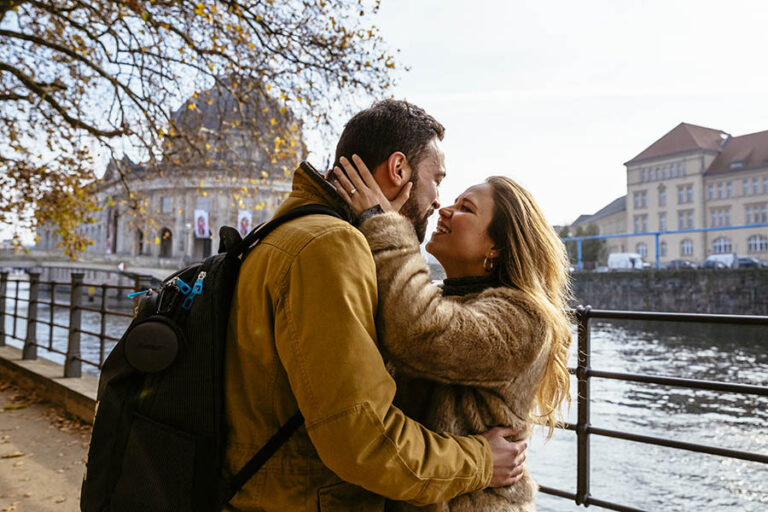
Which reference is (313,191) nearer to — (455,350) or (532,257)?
(455,350)

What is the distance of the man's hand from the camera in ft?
5.04

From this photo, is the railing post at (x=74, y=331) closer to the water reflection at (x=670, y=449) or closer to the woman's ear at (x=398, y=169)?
the water reflection at (x=670, y=449)

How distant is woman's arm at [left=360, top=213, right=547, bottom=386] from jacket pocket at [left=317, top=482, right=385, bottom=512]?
0.32m

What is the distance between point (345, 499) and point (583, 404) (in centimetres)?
204

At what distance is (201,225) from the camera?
205 ft

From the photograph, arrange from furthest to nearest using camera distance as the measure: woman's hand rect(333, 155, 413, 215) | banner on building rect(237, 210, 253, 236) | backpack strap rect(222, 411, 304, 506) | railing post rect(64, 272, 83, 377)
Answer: banner on building rect(237, 210, 253, 236), railing post rect(64, 272, 83, 377), woman's hand rect(333, 155, 413, 215), backpack strap rect(222, 411, 304, 506)

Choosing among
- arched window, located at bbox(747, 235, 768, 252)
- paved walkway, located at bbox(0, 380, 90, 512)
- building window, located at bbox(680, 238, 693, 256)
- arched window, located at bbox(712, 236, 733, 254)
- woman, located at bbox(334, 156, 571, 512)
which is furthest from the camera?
building window, located at bbox(680, 238, 693, 256)

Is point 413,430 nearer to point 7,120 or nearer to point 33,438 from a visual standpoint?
point 33,438

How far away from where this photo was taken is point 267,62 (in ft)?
29.6

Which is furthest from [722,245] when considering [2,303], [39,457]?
[39,457]

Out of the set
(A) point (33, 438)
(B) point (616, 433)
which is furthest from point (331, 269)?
(A) point (33, 438)

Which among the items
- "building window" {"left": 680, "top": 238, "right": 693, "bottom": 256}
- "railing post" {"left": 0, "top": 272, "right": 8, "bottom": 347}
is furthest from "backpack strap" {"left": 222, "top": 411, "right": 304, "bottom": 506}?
"building window" {"left": 680, "top": 238, "right": 693, "bottom": 256}

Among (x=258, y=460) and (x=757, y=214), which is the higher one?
(x=757, y=214)

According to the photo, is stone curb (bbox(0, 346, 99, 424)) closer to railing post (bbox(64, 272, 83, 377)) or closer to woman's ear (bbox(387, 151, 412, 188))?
railing post (bbox(64, 272, 83, 377))
